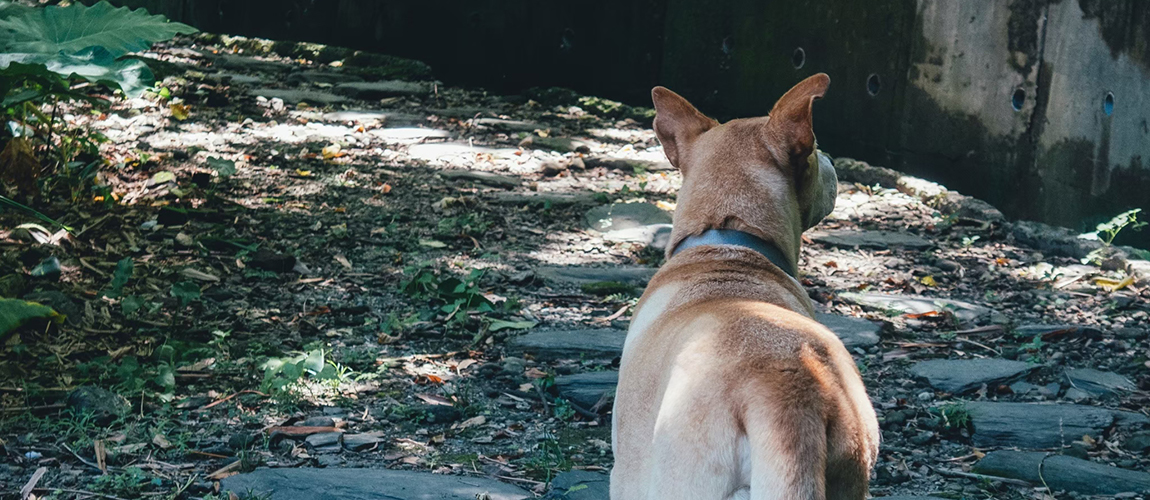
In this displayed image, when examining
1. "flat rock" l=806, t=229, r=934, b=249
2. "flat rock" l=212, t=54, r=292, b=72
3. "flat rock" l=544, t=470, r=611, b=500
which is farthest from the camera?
"flat rock" l=212, t=54, r=292, b=72

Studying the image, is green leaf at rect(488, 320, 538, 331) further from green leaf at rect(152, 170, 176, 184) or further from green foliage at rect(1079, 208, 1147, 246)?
green foliage at rect(1079, 208, 1147, 246)

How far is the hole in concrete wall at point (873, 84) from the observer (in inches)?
289

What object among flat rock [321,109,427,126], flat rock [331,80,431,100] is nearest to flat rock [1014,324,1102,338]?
flat rock [321,109,427,126]

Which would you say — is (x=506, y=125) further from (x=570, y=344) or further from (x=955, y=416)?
(x=955, y=416)

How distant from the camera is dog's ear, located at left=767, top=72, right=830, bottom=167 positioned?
9.09ft

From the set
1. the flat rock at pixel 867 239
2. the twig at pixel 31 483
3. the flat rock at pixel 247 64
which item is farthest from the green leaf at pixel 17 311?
the flat rock at pixel 247 64

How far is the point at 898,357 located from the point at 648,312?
6.72 ft

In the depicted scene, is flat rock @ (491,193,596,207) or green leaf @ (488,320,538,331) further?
flat rock @ (491,193,596,207)

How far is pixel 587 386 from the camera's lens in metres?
3.93

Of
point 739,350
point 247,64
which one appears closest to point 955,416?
point 739,350

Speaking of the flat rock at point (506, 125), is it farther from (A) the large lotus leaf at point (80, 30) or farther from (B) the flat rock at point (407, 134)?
(A) the large lotus leaf at point (80, 30)

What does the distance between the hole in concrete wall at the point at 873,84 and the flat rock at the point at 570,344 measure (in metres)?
3.80

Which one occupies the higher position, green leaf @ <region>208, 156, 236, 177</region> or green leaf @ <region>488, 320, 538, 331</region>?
green leaf @ <region>208, 156, 236, 177</region>

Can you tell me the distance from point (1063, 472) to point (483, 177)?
4.36 m
